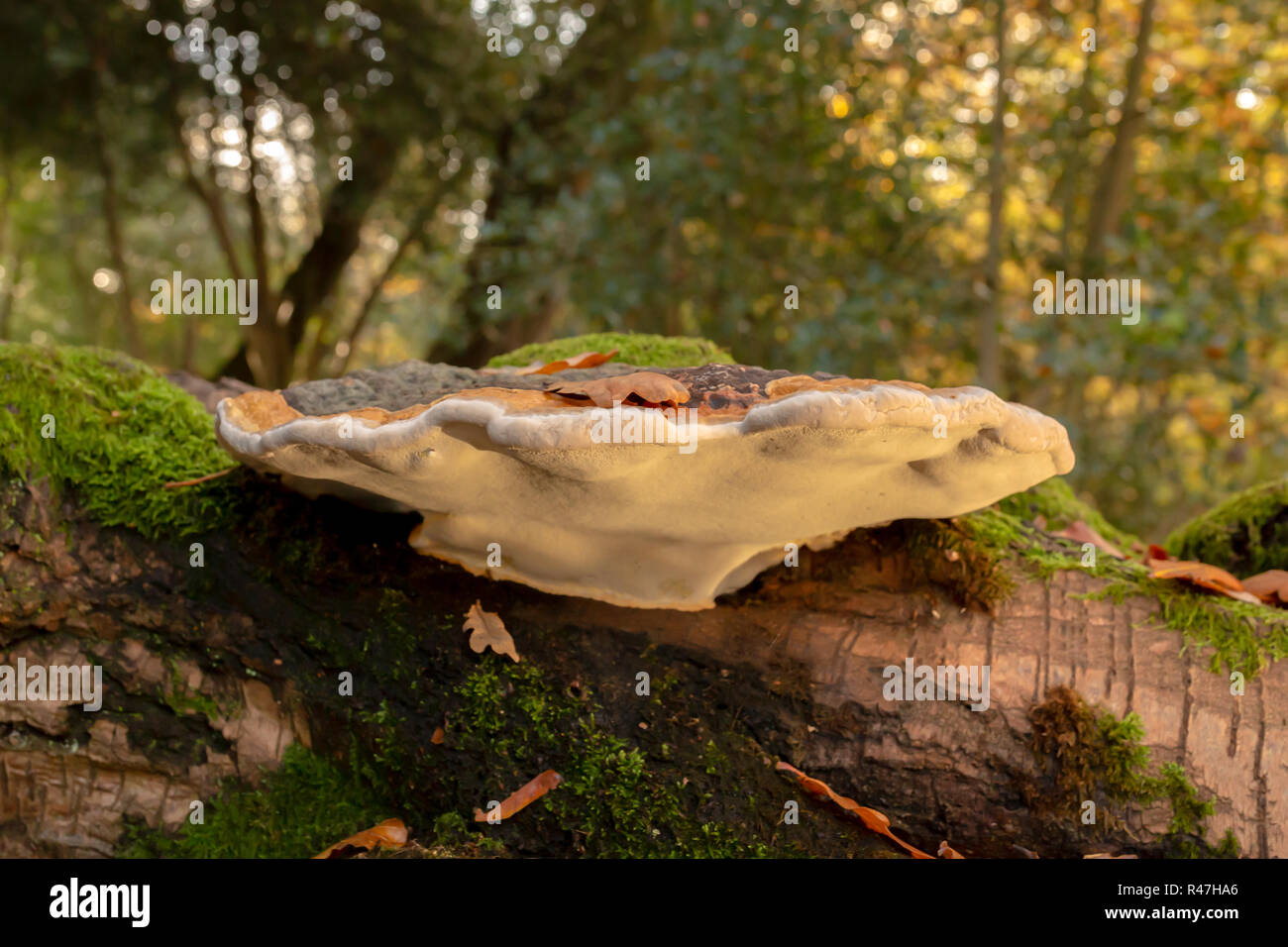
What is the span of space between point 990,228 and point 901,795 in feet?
15.3

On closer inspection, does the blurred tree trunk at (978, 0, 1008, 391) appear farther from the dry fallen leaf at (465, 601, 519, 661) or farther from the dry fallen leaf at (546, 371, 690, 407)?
the dry fallen leaf at (546, 371, 690, 407)

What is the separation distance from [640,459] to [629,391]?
0.11 metres

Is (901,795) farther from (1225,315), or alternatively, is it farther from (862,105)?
(1225,315)

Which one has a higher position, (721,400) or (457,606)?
(721,400)

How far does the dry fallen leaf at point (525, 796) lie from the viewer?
164cm

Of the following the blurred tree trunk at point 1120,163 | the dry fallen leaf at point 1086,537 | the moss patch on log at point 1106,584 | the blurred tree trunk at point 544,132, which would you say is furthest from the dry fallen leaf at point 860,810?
the blurred tree trunk at point 544,132

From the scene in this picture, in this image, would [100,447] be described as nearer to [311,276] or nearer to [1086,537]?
[1086,537]

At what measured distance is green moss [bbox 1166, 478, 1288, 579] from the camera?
94.7 inches

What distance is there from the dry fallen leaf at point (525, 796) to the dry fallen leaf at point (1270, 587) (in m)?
1.66

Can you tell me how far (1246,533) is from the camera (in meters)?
2.49

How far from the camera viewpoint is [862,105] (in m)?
5.18

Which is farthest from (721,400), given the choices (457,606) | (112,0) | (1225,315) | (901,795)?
(112,0)

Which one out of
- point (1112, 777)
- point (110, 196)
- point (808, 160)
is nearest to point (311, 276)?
point (110, 196)

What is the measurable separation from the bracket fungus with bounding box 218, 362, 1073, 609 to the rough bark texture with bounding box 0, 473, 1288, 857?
0.10 metres
